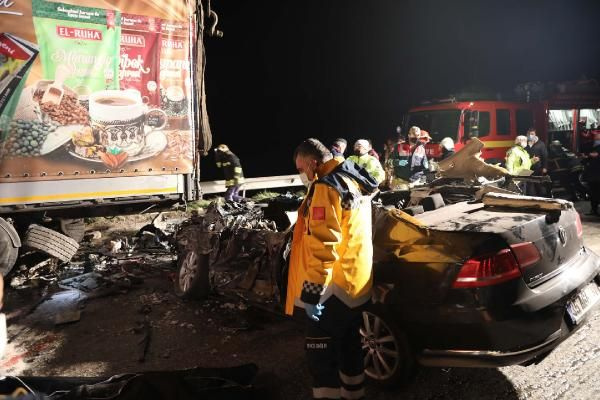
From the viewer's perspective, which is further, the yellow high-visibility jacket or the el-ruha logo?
the el-ruha logo

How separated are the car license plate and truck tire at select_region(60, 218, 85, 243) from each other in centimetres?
628

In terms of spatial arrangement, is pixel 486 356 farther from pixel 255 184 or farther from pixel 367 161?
pixel 255 184

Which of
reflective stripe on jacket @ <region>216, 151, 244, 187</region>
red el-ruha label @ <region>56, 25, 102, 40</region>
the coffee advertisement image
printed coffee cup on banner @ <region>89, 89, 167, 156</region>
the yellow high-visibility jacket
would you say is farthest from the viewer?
reflective stripe on jacket @ <region>216, 151, 244, 187</region>

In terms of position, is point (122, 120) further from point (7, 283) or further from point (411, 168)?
point (411, 168)

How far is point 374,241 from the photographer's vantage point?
3.34m

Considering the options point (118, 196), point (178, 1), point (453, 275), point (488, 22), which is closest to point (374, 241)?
point (453, 275)

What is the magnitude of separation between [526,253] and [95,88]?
512 centimetres

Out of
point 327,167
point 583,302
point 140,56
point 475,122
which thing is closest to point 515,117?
point 475,122

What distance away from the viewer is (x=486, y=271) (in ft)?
9.33

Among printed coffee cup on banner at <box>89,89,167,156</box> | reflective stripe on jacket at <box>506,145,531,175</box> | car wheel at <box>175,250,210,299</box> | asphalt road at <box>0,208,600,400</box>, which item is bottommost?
asphalt road at <box>0,208,600,400</box>

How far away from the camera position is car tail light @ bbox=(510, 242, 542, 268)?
2.92 meters

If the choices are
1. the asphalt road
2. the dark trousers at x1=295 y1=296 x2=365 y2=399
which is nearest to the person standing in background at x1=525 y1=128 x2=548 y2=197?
the asphalt road

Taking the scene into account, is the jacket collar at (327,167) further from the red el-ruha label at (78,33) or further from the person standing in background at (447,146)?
the person standing in background at (447,146)

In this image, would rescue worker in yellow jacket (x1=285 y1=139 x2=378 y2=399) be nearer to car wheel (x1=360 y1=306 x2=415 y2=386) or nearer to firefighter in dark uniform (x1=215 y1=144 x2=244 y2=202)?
car wheel (x1=360 y1=306 x2=415 y2=386)
